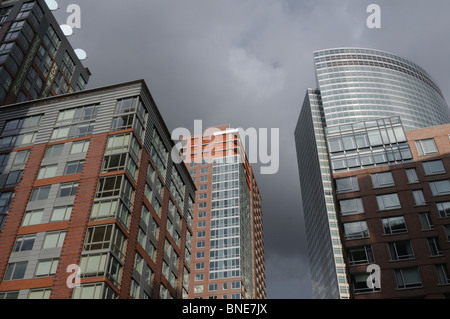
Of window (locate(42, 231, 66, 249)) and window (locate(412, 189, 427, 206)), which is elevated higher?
window (locate(412, 189, 427, 206))

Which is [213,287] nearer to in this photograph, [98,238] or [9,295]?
[98,238]

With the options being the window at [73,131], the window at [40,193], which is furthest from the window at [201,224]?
the window at [40,193]

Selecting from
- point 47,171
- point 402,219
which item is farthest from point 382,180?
point 47,171

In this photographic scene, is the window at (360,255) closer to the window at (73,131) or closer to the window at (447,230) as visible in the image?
the window at (447,230)

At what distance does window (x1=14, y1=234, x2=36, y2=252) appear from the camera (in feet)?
137

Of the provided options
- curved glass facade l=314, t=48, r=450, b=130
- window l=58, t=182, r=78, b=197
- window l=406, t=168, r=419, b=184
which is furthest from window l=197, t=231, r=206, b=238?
window l=58, t=182, r=78, b=197

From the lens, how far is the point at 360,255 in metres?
53.0

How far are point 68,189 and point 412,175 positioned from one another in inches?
1713

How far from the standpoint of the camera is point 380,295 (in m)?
48.8

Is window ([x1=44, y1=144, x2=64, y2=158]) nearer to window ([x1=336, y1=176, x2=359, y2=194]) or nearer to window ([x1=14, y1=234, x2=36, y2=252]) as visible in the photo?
window ([x1=14, y1=234, x2=36, y2=252])

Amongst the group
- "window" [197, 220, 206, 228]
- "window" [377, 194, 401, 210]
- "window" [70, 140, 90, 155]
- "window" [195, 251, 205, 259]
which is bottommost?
"window" [377, 194, 401, 210]

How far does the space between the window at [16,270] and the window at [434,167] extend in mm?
49637

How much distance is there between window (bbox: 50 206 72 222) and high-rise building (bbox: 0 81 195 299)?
118mm
